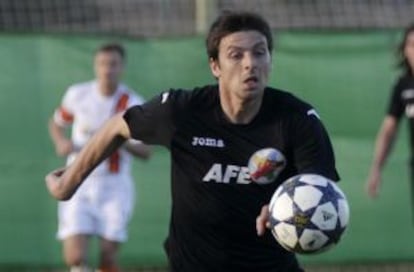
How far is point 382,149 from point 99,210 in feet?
7.16

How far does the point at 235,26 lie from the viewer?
5754mm

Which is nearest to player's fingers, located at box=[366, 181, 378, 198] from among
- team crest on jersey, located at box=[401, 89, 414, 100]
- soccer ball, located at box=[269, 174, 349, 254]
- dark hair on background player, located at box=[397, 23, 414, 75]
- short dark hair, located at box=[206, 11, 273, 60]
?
team crest on jersey, located at box=[401, 89, 414, 100]

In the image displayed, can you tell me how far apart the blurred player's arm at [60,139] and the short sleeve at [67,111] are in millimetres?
35

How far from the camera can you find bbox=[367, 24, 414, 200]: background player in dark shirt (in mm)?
9672

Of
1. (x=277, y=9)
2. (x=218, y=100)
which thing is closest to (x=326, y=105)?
(x=277, y=9)

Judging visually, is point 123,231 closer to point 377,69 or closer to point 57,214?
point 57,214

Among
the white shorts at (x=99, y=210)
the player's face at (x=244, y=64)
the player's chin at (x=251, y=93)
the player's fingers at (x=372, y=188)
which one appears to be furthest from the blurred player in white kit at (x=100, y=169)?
the player's chin at (x=251, y=93)

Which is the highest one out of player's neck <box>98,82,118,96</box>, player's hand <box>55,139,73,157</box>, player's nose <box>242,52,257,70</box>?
player's nose <box>242,52,257,70</box>

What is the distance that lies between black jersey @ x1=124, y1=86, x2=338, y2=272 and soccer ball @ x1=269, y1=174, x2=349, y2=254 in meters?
0.18

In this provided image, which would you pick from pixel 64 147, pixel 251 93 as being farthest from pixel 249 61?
pixel 64 147

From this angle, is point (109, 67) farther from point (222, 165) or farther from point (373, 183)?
point (222, 165)

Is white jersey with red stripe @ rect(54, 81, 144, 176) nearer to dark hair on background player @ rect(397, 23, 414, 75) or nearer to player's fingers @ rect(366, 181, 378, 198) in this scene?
player's fingers @ rect(366, 181, 378, 198)

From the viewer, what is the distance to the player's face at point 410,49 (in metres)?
9.55

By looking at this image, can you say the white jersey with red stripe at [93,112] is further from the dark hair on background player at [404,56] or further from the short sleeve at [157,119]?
the short sleeve at [157,119]
